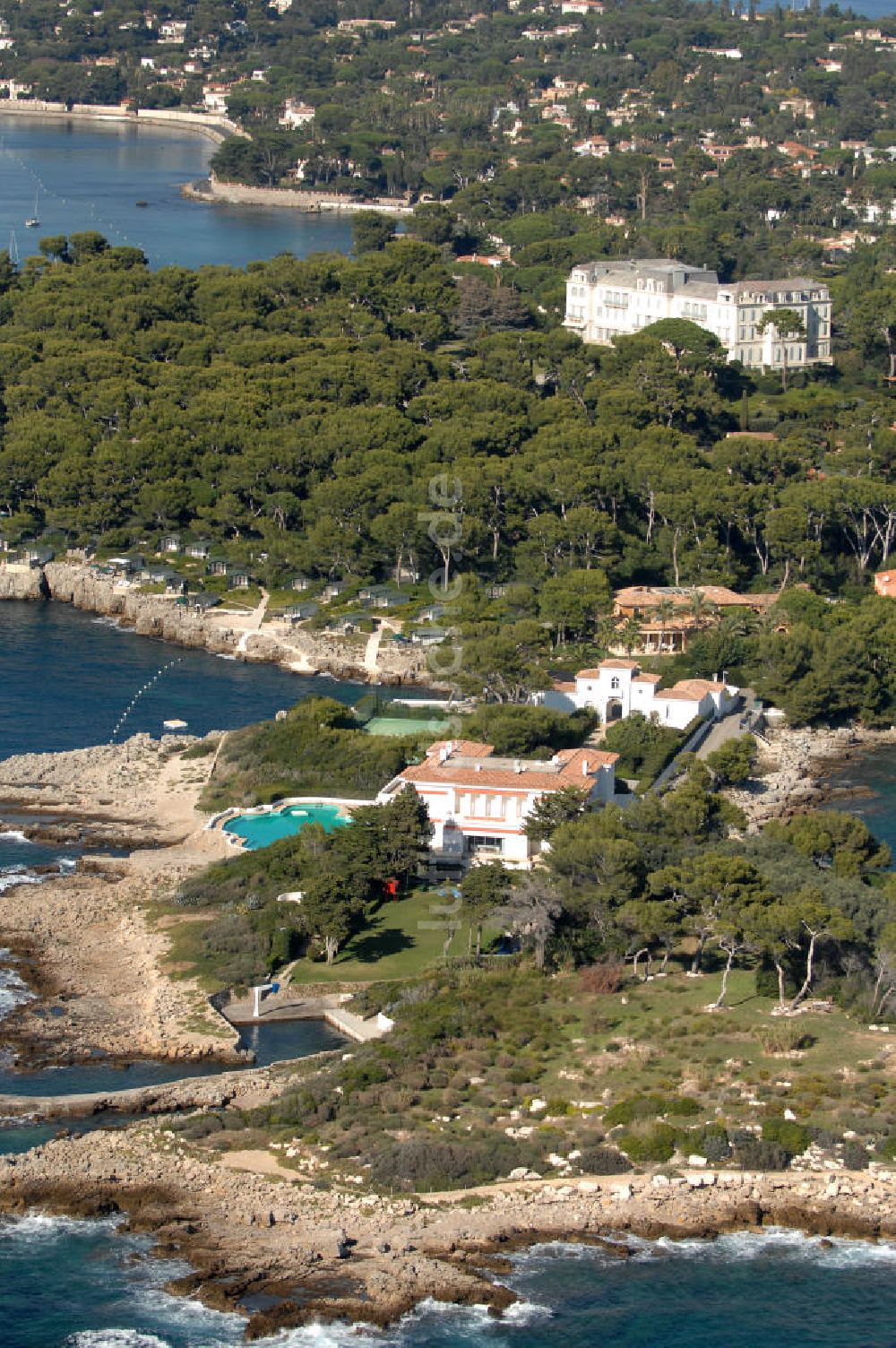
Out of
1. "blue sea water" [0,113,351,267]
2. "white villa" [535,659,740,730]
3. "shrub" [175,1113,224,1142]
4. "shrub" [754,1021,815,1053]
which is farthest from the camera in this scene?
"blue sea water" [0,113,351,267]

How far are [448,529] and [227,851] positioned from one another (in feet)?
68.4

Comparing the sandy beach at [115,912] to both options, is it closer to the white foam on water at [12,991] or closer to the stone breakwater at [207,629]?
the white foam on water at [12,991]

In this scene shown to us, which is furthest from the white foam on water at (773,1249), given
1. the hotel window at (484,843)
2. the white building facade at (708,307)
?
the white building facade at (708,307)

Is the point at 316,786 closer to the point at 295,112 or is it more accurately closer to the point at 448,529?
the point at 448,529

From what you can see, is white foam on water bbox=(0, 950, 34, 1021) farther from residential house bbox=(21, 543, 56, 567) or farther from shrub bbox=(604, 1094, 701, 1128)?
residential house bbox=(21, 543, 56, 567)

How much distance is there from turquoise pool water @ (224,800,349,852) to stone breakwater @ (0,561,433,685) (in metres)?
11.4

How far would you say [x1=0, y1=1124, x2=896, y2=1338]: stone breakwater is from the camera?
32906 millimetres

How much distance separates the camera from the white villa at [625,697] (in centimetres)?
5681

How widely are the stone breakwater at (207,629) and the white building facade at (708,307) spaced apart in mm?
28653

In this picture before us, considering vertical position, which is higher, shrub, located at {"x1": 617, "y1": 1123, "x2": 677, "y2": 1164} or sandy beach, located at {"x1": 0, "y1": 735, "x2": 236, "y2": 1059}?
shrub, located at {"x1": 617, "y1": 1123, "x2": 677, "y2": 1164}

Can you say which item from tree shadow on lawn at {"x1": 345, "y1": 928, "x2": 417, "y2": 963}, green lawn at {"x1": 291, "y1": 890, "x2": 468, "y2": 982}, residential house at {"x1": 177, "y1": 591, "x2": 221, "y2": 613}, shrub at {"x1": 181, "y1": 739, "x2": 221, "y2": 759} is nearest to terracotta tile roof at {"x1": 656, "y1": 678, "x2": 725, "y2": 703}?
shrub at {"x1": 181, "y1": 739, "x2": 221, "y2": 759}

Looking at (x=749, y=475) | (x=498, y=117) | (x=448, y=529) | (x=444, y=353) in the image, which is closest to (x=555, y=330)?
(x=444, y=353)

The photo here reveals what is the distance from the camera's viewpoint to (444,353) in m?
94.2

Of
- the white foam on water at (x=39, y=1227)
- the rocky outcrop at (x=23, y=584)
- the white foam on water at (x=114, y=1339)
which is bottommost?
the white foam on water at (x=114, y=1339)
